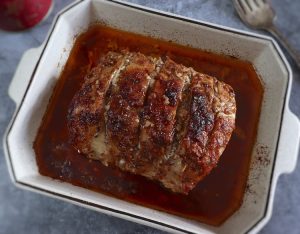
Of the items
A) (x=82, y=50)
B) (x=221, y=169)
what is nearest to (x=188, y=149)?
(x=221, y=169)

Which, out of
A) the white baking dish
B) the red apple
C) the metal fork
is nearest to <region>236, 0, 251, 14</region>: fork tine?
the metal fork

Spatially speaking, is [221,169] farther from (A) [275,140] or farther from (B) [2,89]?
(B) [2,89]

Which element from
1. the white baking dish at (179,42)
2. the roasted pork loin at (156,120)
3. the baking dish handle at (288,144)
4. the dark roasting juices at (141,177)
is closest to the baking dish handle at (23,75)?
the white baking dish at (179,42)

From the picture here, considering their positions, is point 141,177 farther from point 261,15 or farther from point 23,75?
point 261,15

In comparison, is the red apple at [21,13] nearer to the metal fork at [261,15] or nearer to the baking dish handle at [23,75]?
the baking dish handle at [23,75]

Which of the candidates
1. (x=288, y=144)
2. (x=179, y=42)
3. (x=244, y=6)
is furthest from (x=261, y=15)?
(x=288, y=144)

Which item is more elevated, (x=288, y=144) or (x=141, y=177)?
(x=288, y=144)
